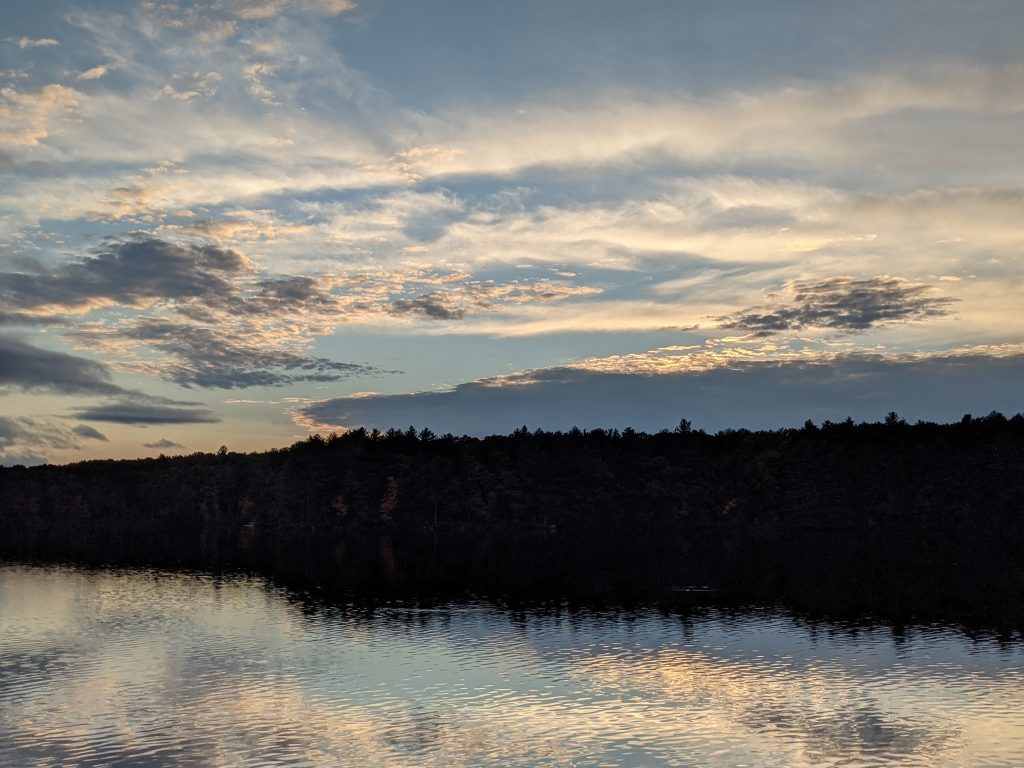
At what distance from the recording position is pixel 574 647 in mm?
72312

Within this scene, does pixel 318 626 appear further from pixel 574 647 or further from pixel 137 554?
pixel 137 554

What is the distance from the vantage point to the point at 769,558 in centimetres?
14438

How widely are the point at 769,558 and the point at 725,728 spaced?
99635mm

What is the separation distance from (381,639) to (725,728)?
3531cm

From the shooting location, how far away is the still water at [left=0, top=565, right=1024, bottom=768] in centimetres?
4506

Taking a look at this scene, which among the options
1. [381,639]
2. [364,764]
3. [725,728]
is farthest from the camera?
[381,639]

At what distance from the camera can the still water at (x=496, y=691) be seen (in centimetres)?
4506

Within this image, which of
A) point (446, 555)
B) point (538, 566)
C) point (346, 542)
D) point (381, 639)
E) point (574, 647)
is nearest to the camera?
point (574, 647)

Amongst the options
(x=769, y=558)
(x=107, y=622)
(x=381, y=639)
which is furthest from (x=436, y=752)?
(x=769, y=558)

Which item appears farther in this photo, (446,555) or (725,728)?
(446,555)

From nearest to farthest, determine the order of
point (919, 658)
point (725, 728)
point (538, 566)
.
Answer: point (725, 728) → point (919, 658) → point (538, 566)

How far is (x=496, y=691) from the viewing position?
5803 centimetres

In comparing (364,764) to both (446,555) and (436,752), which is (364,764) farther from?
(446,555)

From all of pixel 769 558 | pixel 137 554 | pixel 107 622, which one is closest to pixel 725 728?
pixel 107 622
